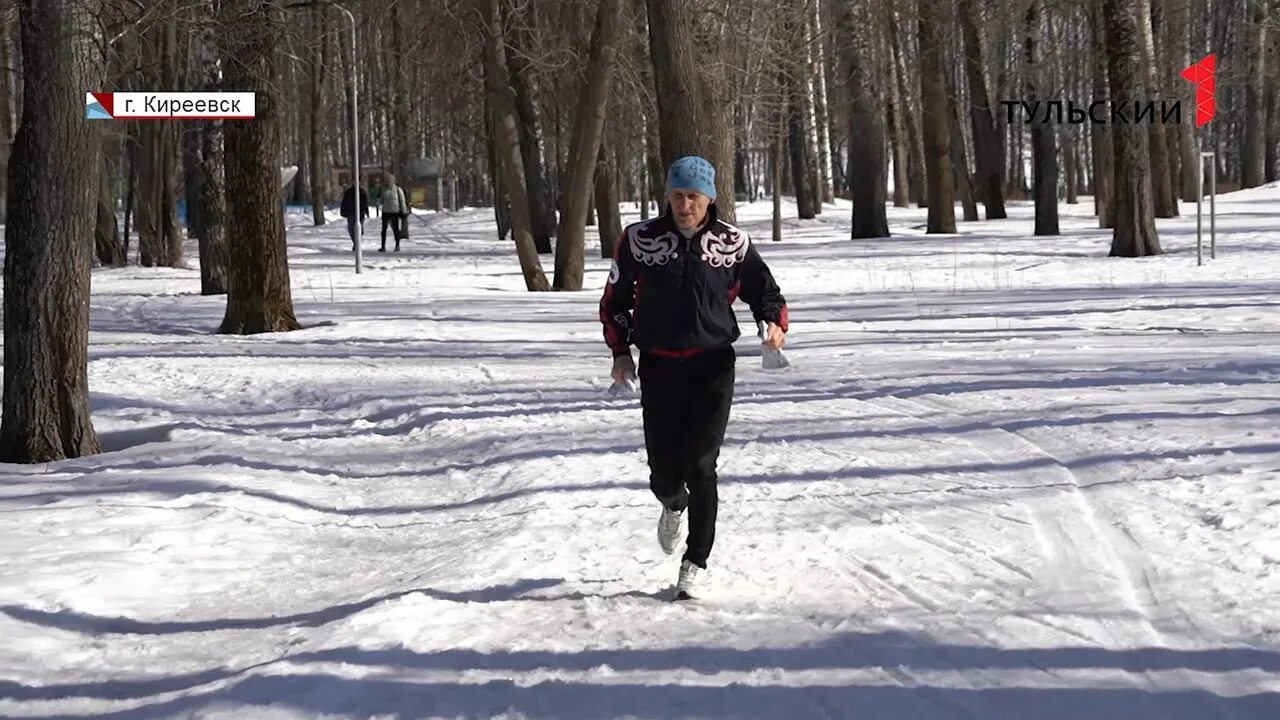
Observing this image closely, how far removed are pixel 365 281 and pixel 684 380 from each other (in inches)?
814

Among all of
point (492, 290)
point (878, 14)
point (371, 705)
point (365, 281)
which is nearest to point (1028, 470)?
point (371, 705)

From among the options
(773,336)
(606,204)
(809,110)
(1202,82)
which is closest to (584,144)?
(1202,82)

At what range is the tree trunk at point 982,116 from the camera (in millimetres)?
36441

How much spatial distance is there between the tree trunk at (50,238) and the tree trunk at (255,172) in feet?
18.7

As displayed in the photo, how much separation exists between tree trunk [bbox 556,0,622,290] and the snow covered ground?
5.57m

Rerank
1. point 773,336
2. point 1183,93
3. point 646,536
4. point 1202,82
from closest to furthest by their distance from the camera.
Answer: point 773,336 < point 646,536 < point 1202,82 < point 1183,93

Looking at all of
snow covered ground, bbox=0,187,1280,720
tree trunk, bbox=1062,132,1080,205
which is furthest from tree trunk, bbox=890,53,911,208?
snow covered ground, bbox=0,187,1280,720

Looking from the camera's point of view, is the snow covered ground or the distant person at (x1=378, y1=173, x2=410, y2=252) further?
the distant person at (x1=378, y1=173, x2=410, y2=252)

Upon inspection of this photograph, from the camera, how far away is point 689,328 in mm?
6762

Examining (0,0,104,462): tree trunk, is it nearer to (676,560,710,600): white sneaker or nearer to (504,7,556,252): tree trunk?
(676,560,710,600): white sneaker

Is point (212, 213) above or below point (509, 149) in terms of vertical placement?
below

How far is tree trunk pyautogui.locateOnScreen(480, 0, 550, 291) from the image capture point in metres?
23.3

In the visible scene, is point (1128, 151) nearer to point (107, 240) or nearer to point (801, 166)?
point (107, 240)

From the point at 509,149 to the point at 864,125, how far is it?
1191 cm
